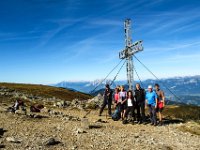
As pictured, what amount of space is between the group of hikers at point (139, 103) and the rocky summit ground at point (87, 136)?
4.85ft

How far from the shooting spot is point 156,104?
2445cm

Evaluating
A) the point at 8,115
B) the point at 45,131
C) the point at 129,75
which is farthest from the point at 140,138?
the point at 129,75

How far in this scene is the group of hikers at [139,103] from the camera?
24578 millimetres

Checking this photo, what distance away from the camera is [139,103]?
26156 millimetres

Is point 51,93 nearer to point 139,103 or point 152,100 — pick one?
point 139,103

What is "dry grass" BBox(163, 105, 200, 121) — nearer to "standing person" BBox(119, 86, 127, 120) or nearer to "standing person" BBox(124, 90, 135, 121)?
"standing person" BBox(119, 86, 127, 120)

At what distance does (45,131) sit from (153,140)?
21.7 ft

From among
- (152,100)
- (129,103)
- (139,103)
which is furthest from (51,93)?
(152,100)

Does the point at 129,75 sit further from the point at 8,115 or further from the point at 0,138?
the point at 0,138

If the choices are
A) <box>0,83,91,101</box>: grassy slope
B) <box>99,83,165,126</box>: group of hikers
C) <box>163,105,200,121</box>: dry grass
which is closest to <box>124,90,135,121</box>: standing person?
<box>99,83,165,126</box>: group of hikers

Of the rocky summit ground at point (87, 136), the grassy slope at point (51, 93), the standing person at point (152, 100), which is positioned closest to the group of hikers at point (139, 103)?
the standing person at point (152, 100)

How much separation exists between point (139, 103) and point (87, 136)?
895cm

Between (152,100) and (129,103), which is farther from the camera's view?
(129,103)

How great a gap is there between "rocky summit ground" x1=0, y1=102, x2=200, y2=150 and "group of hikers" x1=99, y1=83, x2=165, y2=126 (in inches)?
58.2
